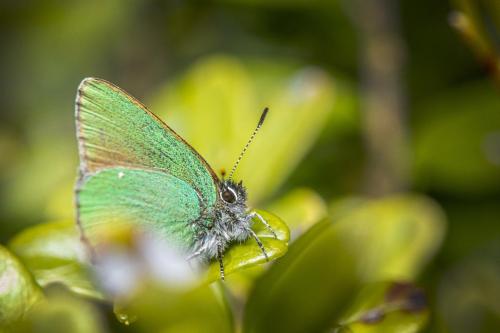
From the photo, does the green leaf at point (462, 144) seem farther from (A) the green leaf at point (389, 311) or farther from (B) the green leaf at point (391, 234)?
(A) the green leaf at point (389, 311)

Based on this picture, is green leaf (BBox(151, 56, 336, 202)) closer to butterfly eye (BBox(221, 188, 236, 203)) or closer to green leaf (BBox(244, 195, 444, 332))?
butterfly eye (BBox(221, 188, 236, 203))

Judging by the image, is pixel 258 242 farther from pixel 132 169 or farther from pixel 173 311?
pixel 132 169

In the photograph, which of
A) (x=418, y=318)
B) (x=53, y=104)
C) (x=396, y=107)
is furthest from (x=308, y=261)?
(x=53, y=104)

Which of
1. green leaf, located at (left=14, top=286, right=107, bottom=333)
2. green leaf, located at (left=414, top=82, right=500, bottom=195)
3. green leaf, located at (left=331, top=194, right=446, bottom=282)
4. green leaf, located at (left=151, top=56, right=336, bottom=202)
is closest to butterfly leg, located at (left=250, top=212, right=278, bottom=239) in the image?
green leaf, located at (left=331, top=194, right=446, bottom=282)

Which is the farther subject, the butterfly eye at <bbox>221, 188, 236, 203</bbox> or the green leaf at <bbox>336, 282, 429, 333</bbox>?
the butterfly eye at <bbox>221, 188, 236, 203</bbox>

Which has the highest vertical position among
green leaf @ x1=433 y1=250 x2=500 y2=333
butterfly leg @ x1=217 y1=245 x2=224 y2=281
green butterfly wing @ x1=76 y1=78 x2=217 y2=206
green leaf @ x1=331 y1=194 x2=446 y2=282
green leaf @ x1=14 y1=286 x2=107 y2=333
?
green butterfly wing @ x1=76 y1=78 x2=217 y2=206

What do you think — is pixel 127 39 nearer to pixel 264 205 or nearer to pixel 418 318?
pixel 264 205

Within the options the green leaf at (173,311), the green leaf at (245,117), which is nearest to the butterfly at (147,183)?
the green leaf at (245,117)
